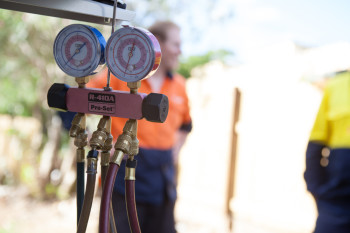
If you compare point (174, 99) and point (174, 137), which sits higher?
point (174, 99)

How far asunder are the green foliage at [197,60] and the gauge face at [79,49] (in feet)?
9.72

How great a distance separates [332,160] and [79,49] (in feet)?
3.53

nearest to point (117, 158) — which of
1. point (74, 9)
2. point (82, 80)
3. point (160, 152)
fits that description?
point (82, 80)

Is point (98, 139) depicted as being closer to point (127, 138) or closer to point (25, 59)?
point (127, 138)

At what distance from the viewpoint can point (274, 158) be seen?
3279mm

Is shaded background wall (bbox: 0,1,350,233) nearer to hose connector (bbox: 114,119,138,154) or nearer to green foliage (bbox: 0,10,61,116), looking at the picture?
green foliage (bbox: 0,10,61,116)

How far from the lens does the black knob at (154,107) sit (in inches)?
25.4

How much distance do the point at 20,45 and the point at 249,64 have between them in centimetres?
196

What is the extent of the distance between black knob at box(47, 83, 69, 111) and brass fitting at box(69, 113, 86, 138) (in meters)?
0.03

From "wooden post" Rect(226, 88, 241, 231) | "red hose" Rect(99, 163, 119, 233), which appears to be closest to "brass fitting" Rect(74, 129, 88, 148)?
"red hose" Rect(99, 163, 119, 233)

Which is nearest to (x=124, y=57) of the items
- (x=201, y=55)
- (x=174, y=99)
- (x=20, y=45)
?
(x=174, y=99)

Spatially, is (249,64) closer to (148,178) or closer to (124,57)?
(148,178)

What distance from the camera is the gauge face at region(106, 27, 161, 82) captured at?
0.65 m

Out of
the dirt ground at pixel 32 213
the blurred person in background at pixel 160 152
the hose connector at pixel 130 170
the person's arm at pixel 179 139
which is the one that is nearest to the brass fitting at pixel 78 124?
the hose connector at pixel 130 170
